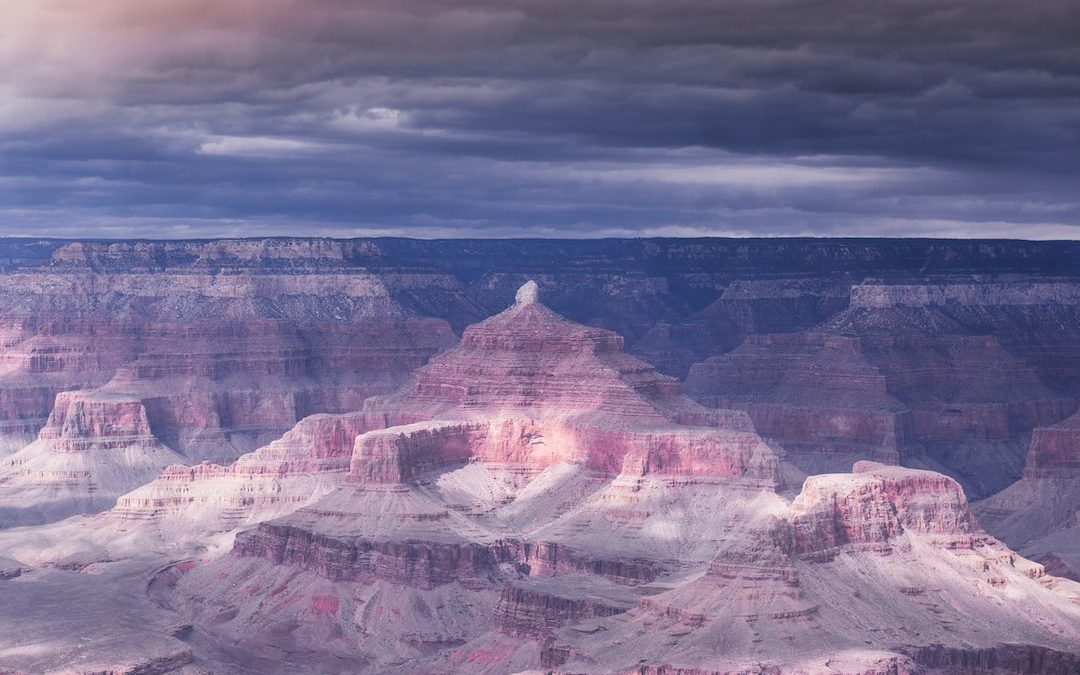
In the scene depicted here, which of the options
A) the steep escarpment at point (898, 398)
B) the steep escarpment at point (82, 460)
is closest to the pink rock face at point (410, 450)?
the steep escarpment at point (898, 398)

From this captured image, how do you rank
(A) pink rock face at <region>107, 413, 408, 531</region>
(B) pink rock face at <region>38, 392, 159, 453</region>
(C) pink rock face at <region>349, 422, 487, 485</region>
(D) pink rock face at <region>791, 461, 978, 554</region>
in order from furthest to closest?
(B) pink rock face at <region>38, 392, 159, 453</region>
(A) pink rock face at <region>107, 413, 408, 531</region>
(C) pink rock face at <region>349, 422, 487, 485</region>
(D) pink rock face at <region>791, 461, 978, 554</region>

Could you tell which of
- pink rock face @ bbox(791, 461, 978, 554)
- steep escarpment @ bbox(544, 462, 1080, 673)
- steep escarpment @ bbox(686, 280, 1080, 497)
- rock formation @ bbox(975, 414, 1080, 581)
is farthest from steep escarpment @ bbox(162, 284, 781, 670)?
steep escarpment @ bbox(686, 280, 1080, 497)

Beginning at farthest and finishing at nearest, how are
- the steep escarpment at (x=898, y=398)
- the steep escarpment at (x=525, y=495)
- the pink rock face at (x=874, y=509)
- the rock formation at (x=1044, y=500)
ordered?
the steep escarpment at (x=898, y=398) < the rock formation at (x=1044, y=500) < the steep escarpment at (x=525, y=495) < the pink rock face at (x=874, y=509)

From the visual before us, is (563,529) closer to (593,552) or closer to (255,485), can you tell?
(593,552)

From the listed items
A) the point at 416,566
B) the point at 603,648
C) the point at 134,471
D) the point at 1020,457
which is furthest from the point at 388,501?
the point at 1020,457

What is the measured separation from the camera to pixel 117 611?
122 metres

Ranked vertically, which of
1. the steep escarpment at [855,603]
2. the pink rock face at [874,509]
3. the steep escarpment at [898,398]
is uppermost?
the steep escarpment at [898,398]

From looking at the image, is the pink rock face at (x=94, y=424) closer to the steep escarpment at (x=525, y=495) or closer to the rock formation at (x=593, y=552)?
the rock formation at (x=593, y=552)

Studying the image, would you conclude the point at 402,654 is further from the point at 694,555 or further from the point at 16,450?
the point at 16,450

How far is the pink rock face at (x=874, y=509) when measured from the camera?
104 m

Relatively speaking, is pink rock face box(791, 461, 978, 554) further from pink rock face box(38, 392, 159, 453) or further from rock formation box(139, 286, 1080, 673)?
pink rock face box(38, 392, 159, 453)

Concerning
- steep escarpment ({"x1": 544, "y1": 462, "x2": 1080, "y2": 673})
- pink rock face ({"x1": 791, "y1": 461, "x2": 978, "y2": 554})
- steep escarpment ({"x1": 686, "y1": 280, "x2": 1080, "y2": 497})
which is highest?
steep escarpment ({"x1": 686, "y1": 280, "x2": 1080, "y2": 497})

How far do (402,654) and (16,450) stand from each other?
88.0m

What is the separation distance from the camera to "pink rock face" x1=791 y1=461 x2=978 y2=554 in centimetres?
10425
